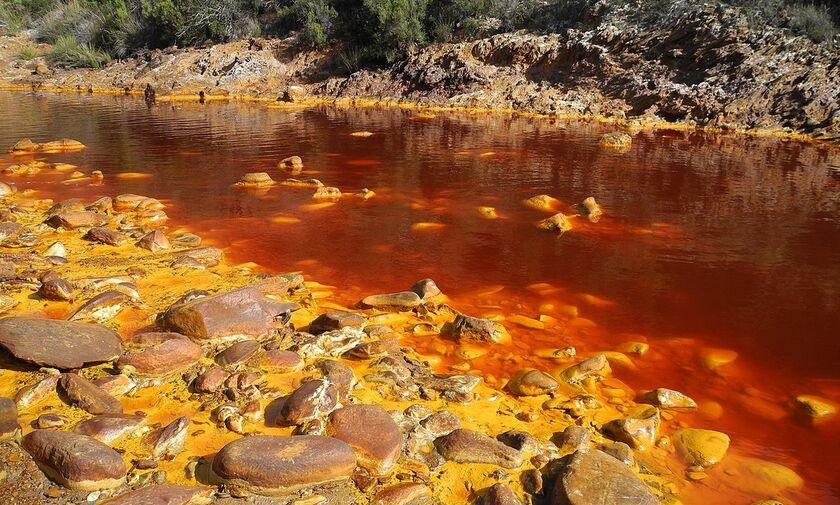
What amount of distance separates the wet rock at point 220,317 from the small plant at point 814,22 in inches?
784

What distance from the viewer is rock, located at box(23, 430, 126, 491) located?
231 cm

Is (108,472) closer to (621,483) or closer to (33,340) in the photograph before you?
(33,340)

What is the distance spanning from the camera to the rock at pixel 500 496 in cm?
240

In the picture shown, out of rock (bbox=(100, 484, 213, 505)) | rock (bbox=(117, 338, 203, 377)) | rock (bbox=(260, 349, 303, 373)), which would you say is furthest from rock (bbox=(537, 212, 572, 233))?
rock (bbox=(100, 484, 213, 505))

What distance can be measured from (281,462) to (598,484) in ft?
4.62

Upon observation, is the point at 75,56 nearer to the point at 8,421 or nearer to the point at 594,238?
the point at 594,238

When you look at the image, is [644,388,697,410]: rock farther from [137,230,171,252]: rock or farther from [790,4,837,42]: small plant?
[790,4,837,42]: small plant

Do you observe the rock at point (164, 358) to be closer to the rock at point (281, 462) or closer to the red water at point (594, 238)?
the rock at point (281, 462)

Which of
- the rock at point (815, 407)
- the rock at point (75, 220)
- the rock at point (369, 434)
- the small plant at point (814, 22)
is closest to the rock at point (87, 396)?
the rock at point (369, 434)

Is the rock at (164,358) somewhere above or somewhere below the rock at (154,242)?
below

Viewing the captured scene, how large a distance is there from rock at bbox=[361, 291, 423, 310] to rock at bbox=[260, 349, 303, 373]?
1.14 m

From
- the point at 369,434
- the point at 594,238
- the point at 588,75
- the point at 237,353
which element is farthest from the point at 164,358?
the point at 588,75

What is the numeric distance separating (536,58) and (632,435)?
70.0ft

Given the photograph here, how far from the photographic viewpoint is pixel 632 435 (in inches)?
118
